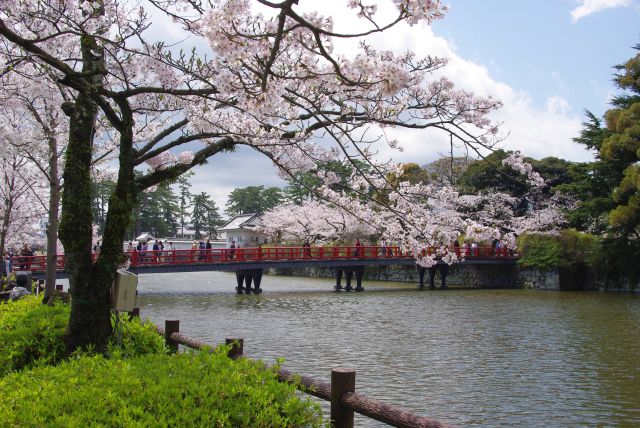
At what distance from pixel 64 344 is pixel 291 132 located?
3.55 m

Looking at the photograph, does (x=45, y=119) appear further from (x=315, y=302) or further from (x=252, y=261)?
(x=252, y=261)

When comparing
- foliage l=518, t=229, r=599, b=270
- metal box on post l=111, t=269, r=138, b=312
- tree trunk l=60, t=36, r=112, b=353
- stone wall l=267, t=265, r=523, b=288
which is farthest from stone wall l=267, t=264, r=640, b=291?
tree trunk l=60, t=36, r=112, b=353

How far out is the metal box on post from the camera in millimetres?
6102

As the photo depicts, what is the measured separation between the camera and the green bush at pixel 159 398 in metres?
3.53

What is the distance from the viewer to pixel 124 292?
20.2ft

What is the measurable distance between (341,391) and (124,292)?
312 centimetres

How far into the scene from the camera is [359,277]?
30734 millimetres

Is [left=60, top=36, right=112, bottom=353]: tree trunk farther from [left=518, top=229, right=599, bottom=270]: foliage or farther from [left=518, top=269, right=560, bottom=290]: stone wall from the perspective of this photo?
[left=518, top=269, right=560, bottom=290]: stone wall

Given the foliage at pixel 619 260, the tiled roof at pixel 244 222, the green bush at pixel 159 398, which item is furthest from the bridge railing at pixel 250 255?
the tiled roof at pixel 244 222

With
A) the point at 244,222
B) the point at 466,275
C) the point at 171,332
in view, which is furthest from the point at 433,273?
the point at 244,222

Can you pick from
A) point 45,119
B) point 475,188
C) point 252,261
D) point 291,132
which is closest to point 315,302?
point 252,261

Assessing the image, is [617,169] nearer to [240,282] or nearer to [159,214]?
[240,282]

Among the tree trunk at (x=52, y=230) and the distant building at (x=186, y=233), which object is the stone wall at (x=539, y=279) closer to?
the tree trunk at (x=52, y=230)

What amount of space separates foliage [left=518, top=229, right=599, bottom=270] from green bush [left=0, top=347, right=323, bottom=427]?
27497 millimetres
